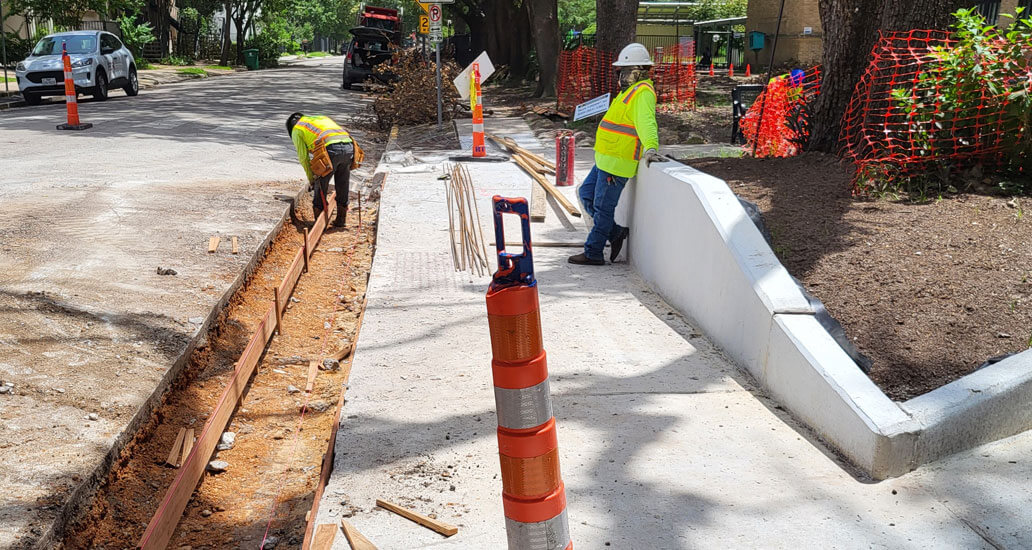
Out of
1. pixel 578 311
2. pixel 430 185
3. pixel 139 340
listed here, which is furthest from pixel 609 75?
pixel 139 340

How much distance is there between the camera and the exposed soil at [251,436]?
404cm

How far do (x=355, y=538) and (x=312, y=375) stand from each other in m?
2.70

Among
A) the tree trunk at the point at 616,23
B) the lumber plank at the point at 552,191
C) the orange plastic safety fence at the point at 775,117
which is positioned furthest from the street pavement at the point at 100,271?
the tree trunk at the point at 616,23

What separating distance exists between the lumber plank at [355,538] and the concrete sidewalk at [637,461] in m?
0.04

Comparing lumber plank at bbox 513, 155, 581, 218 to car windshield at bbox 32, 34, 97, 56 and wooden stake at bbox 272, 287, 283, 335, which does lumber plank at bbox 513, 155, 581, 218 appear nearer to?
wooden stake at bbox 272, 287, 283, 335

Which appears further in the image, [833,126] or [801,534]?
[833,126]

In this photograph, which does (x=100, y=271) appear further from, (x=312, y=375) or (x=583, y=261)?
(x=583, y=261)

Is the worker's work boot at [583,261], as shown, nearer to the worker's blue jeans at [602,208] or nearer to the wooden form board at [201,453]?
the worker's blue jeans at [602,208]

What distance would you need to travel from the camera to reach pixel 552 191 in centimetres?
1120

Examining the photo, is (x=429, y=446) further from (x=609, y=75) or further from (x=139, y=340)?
(x=609, y=75)

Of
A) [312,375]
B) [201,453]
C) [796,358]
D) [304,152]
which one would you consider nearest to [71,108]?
[304,152]

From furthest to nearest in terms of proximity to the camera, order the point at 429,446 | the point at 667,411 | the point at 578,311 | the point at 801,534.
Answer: the point at 578,311, the point at 667,411, the point at 429,446, the point at 801,534

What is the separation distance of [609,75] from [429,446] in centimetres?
1629

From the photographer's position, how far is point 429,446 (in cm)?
429
